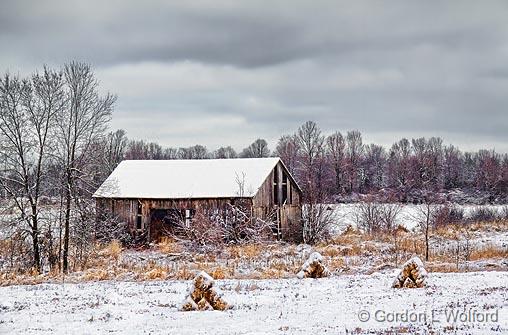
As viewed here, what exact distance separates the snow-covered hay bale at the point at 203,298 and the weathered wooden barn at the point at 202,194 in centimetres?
1982

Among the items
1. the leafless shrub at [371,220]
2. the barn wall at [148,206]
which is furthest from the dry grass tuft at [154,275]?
the leafless shrub at [371,220]

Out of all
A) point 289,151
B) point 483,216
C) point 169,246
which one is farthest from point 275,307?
point 289,151

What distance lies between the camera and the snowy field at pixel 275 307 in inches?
436

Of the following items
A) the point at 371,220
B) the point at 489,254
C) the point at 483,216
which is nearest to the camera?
the point at 489,254

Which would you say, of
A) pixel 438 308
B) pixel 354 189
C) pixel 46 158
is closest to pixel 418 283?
pixel 438 308

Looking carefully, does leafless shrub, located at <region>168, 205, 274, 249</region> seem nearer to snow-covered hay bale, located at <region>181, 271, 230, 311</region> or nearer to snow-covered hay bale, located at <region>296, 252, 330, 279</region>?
snow-covered hay bale, located at <region>296, 252, 330, 279</region>

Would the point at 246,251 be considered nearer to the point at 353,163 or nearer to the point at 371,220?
the point at 371,220

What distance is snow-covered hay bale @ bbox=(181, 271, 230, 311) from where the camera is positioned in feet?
44.5

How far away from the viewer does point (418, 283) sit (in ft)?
53.3

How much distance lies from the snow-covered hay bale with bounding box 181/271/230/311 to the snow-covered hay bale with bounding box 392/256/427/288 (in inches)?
219

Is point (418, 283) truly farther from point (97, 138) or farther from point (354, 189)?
point (354, 189)

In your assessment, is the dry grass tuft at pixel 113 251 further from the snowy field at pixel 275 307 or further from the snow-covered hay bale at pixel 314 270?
the snow-covered hay bale at pixel 314 270

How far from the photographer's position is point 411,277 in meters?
16.4

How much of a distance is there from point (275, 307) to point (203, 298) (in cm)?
177
